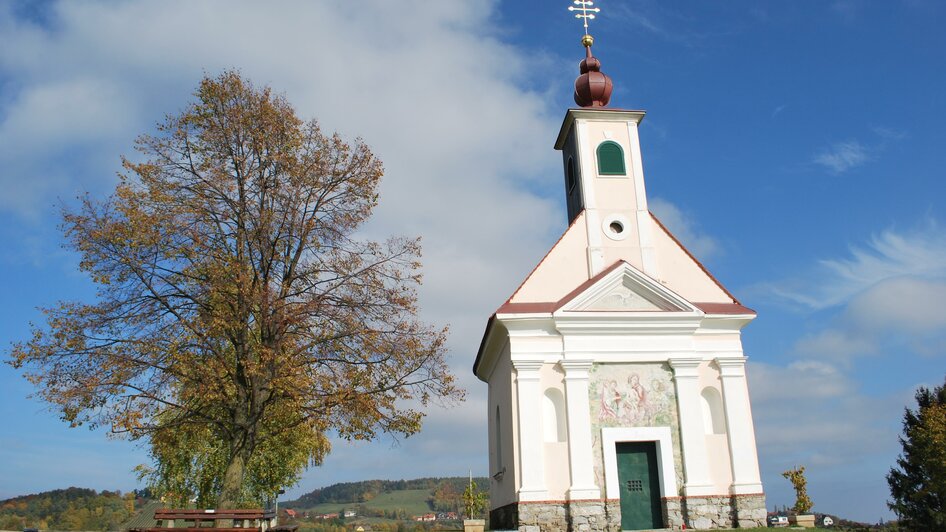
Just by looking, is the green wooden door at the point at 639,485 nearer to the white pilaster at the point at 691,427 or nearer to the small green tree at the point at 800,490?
the white pilaster at the point at 691,427

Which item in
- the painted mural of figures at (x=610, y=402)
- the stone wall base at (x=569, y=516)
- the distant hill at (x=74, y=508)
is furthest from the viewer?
the distant hill at (x=74, y=508)

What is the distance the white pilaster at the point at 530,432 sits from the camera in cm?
1698

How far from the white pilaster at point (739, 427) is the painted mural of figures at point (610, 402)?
9.51ft

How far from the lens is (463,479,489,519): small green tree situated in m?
38.3

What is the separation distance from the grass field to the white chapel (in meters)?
58.6

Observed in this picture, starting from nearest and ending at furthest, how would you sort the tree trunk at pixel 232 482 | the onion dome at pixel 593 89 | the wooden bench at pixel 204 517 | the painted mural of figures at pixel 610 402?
the wooden bench at pixel 204 517
the tree trunk at pixel 232 482
the painted mural of figures at pixel 610 402
the onion dome at pixel 593 89

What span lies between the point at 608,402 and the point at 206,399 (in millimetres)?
9833

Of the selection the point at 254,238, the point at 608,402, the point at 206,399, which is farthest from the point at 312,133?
the point at 608,402

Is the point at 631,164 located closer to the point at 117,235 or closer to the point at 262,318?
the point at 262,318

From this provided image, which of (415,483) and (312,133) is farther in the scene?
(415,483)

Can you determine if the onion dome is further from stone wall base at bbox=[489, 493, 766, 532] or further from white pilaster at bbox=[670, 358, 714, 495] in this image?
stone wall base at bbox=[489, 493, 766, 532]

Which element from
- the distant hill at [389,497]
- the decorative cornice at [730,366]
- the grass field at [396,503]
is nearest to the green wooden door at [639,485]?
the decorative cornice at [730,366]

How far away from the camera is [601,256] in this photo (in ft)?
66.1

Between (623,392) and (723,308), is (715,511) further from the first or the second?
(723,308)
